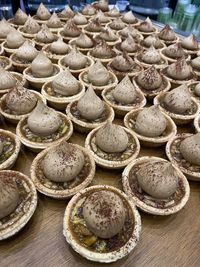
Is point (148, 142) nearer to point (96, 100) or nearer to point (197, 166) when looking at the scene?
point (197, 166)

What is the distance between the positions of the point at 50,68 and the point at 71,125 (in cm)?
87

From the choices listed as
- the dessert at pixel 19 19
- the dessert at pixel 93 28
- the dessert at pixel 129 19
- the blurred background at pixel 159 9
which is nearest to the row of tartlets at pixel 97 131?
the dessert at pixel 93 28

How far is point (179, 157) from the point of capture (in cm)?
219

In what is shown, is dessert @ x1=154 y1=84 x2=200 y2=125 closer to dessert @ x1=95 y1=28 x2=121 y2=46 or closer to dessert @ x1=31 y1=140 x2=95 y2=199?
dessert @ x1=31 y1=140 x2=95 y2=199

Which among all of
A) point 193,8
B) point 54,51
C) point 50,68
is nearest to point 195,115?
point 50,68

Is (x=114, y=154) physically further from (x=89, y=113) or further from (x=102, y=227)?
(x=102, y=227)

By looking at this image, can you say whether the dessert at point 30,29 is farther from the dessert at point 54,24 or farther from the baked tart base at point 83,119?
the baked tart base at point 83,119

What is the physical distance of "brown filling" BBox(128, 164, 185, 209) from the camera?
1.81 meters

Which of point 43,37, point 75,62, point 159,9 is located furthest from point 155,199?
point 159,9

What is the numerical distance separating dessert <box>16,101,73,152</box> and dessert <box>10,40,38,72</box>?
3.40 ft

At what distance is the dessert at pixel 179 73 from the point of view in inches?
117

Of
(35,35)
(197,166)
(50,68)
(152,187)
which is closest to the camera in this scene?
(152,187)

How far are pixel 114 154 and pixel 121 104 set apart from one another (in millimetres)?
667

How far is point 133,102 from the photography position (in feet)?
8.66
